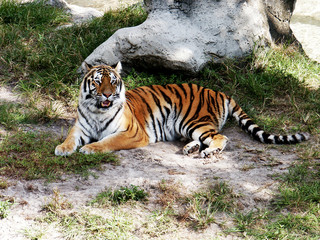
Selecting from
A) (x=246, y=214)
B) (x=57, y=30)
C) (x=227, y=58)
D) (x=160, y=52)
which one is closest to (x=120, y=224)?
(x=246, y=214)

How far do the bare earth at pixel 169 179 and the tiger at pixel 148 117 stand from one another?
16 cm

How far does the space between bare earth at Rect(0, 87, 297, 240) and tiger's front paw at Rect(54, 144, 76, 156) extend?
48cm

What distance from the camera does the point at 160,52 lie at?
611cm

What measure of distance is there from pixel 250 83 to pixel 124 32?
6.32 ft

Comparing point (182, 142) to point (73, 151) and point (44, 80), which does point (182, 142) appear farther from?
point (44, 80)

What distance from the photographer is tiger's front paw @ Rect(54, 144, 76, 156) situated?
4.61 metres

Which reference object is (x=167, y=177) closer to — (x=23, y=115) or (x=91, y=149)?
(x=91, y=149)

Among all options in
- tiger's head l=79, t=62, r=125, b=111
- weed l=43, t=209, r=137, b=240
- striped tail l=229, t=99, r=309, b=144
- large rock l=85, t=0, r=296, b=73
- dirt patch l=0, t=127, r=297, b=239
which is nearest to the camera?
weed l=43, t=209, r=137, b=240

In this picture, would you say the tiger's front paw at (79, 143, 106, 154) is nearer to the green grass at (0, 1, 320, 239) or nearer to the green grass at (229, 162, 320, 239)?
the green grass at (0, 1, 320, 239)

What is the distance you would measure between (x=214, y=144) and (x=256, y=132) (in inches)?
23.7

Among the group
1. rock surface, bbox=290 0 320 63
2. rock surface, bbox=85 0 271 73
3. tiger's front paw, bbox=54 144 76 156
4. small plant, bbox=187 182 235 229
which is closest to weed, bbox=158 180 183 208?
small plant, bbox=187 182 235 229

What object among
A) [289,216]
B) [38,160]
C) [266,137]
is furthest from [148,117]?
[289,216]

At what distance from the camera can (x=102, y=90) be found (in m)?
4.92

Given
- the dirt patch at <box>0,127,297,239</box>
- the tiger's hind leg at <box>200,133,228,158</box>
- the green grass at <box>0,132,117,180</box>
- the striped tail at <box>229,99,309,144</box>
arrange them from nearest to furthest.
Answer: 1. the dirt patch at <box>0,127,297,239</box>
2. the green grass at <box>0,132,117,180</box>
3. the tiger's hind leg at <box>200,133,228,158</box>
4. the striped tail at <box>229,99,309,144</box>
